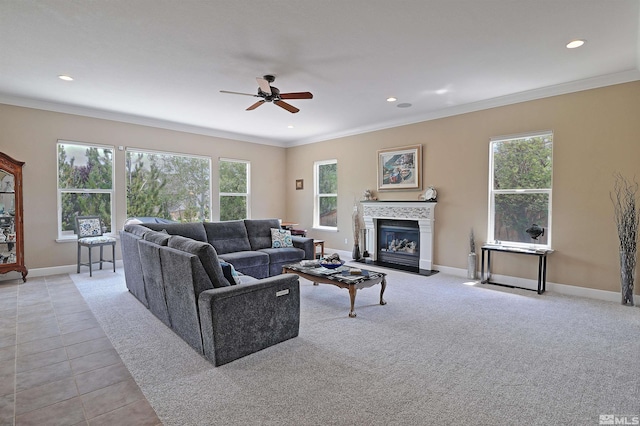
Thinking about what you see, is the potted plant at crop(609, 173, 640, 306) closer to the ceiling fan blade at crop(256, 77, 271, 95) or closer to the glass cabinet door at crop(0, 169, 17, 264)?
the ceiling fan blade at crop(256, 77, 271, 95)

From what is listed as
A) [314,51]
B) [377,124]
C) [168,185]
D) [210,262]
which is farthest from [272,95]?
[168,185]

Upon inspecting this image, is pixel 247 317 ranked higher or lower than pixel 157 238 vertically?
lower

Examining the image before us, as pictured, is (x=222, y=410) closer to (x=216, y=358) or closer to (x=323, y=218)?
(x=216, y=358)

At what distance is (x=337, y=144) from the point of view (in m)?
7.44

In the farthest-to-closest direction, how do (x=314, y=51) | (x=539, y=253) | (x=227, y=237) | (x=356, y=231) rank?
(x=356, y=231), (x=227, y=237), (x=539, y=253), (x=314, y=51)

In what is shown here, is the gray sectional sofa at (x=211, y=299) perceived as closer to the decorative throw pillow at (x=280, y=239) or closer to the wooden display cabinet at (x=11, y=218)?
the decorative throw pillow at (x=280, y=239)

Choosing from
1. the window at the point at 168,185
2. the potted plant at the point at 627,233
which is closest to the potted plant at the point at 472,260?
the potted plant at the point at 627,233

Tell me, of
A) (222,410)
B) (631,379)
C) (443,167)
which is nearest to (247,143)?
(443,167)

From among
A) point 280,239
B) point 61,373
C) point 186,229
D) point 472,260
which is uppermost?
point 186,229

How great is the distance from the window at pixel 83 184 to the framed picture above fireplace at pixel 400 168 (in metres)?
5.12

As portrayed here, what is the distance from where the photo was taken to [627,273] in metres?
3.86

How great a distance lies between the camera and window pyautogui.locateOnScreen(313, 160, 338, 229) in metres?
7.62

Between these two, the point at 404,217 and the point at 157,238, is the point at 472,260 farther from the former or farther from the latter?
the point at 157,238

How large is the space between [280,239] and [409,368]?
3638mm
